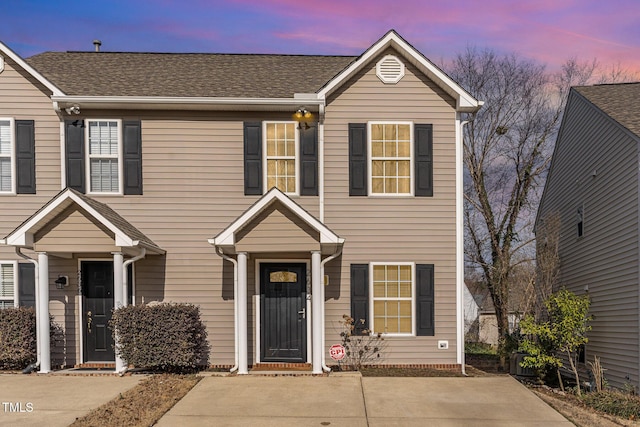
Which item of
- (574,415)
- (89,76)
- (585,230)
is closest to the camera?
(574,415)

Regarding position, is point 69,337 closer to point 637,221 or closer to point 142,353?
point 142,353

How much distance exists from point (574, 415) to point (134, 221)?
8.62 meters

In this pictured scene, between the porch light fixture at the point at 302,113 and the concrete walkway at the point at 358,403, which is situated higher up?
the porch light fixture at the point at 302,113

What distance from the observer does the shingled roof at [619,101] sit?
11625 mm

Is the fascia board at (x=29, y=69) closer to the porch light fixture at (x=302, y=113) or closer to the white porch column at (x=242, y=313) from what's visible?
the porch light fixture at (x=302, y=113)

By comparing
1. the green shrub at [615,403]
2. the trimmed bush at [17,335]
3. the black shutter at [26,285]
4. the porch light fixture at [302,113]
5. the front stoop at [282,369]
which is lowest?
the green shrub at [615,403]

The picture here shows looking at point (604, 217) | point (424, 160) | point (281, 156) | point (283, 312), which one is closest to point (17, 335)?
point (283, 312)

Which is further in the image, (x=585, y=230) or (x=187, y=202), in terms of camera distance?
(x=585, y=230)

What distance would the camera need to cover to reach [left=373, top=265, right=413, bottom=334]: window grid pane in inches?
414

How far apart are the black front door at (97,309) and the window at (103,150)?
157 cm

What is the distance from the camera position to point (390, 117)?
10.7 m

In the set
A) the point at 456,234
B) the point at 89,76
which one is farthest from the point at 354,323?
the point at 89,76

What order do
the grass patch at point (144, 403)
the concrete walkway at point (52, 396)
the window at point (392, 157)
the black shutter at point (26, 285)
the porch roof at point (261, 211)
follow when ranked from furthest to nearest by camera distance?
the window at point (392, 157), the black shutter at point (26, 285), the porch roof at point (261, 211), the concrete walkway at point (52, 396), the grass patch at point (144, 403)

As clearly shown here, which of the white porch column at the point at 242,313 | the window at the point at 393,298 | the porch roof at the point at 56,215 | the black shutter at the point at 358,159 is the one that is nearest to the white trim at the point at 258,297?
the white porch column at the point at 242,313
